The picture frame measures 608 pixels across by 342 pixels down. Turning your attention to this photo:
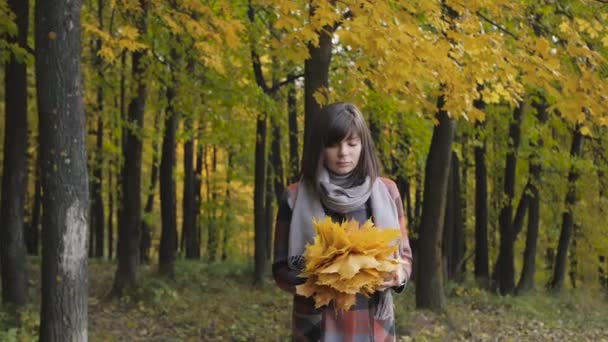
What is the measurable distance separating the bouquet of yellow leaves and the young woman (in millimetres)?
169

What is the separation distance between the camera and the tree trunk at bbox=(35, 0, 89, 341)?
4766mm

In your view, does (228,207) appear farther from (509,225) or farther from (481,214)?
(509,225)

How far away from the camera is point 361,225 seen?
310 cm

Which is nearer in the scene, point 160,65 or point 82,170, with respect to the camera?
point 82,170

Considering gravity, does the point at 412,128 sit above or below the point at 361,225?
above

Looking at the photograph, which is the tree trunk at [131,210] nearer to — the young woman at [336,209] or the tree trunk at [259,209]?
the tree trunk at [259,209]

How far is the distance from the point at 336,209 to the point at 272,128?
49.9 feet

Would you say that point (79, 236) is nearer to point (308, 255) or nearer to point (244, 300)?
point (308, 255)

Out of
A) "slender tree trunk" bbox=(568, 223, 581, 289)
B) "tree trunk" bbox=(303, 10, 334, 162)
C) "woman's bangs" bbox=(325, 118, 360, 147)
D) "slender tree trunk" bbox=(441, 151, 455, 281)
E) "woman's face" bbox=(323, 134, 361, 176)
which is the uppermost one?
"tree trunk" bbox=(303, 10, 334, 162)

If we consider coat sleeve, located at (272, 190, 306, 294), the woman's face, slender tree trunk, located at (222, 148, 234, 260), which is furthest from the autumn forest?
the woman's face

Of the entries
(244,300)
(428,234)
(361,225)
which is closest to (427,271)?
(428,234)

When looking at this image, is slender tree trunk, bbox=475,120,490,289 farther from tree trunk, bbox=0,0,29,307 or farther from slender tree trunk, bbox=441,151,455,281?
tree trunk, bbox=0,0,29,307

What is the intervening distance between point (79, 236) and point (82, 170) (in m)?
0.49

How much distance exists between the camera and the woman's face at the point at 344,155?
9.93 feet
